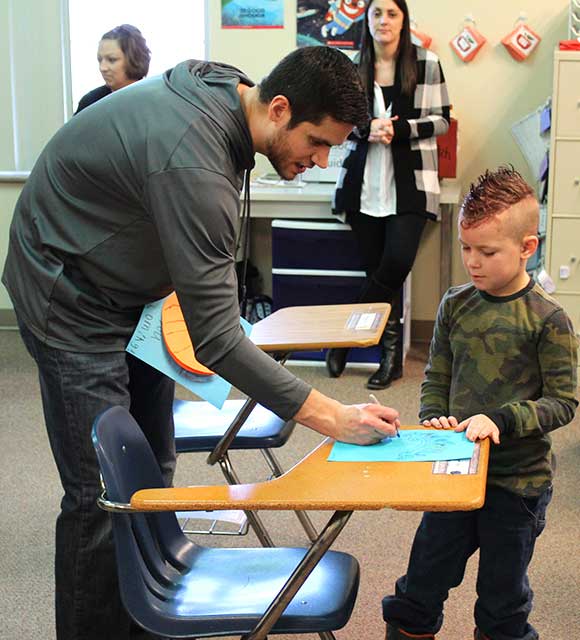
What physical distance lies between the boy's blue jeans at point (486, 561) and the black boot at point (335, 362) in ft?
→ 8.25

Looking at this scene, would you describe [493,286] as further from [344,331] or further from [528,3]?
[528,3]

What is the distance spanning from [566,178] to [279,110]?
2.84 m

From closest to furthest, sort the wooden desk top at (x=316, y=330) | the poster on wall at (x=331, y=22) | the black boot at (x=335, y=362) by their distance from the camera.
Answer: the wooden desk top at (x=316, y=330)
the black boot at (x=335, y=362)
the poster on wall at (x=331, y=22)

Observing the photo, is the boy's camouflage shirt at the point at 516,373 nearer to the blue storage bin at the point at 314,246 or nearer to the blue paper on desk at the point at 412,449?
the blue paper on desk at the point at 412,449

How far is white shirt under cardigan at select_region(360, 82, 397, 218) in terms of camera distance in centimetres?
422

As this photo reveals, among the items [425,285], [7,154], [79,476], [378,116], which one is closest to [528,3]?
[378,116]

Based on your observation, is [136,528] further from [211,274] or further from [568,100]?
[568,100]

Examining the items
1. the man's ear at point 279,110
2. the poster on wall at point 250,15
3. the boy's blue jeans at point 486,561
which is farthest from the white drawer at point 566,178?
the man's ear at point 279,110

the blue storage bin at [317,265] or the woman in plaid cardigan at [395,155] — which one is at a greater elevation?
the woman in plaid cardigan at [395,155]

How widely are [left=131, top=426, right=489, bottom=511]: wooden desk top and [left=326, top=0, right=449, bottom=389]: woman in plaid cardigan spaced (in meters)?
→ 2.78

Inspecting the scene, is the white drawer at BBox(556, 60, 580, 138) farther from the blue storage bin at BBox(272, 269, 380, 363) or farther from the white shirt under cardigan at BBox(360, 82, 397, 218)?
the blue storage bin at BBox(272, 269, 380, 363)

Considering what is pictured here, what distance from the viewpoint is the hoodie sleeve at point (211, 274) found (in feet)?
5.13

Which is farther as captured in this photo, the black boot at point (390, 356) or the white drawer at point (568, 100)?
the black boot at point (390, 356)

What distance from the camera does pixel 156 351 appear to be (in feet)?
6.15
